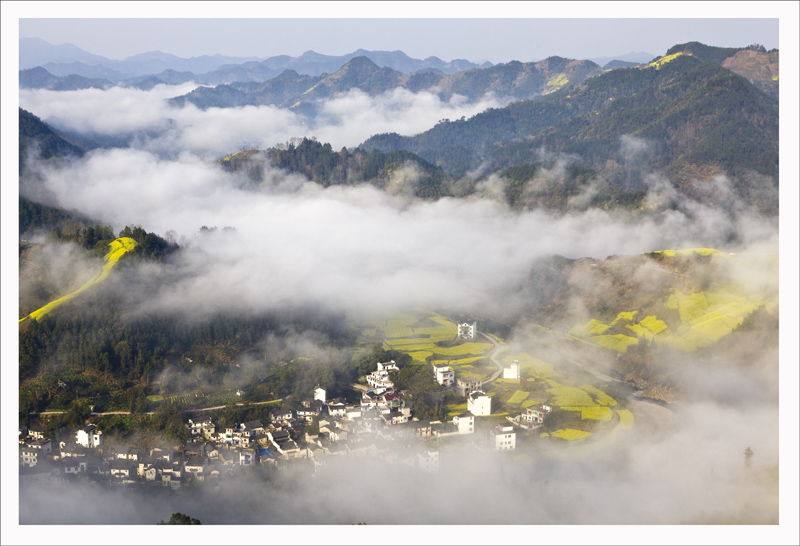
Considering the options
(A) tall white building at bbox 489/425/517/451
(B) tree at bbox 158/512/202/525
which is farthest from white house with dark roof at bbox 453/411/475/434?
(B) tree at bbox 158/512/202/525

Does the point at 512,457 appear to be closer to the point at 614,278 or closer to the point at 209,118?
the point at 614,278

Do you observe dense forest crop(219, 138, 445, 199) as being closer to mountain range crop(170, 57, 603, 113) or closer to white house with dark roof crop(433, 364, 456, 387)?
white house with dark roof crop(433, 364, 456, 387)

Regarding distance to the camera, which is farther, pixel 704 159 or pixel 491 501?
pixel 704 159

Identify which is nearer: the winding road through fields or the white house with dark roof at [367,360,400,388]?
the white house with dark roof at [367,360,400,388]

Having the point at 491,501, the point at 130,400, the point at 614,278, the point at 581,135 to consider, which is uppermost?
the point at 581,135

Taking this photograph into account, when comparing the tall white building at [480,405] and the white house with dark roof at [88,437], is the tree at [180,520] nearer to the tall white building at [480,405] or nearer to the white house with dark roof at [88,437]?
the white house with dark roof at [88,437]

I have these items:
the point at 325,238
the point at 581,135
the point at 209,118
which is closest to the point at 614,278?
the point at 325,238
